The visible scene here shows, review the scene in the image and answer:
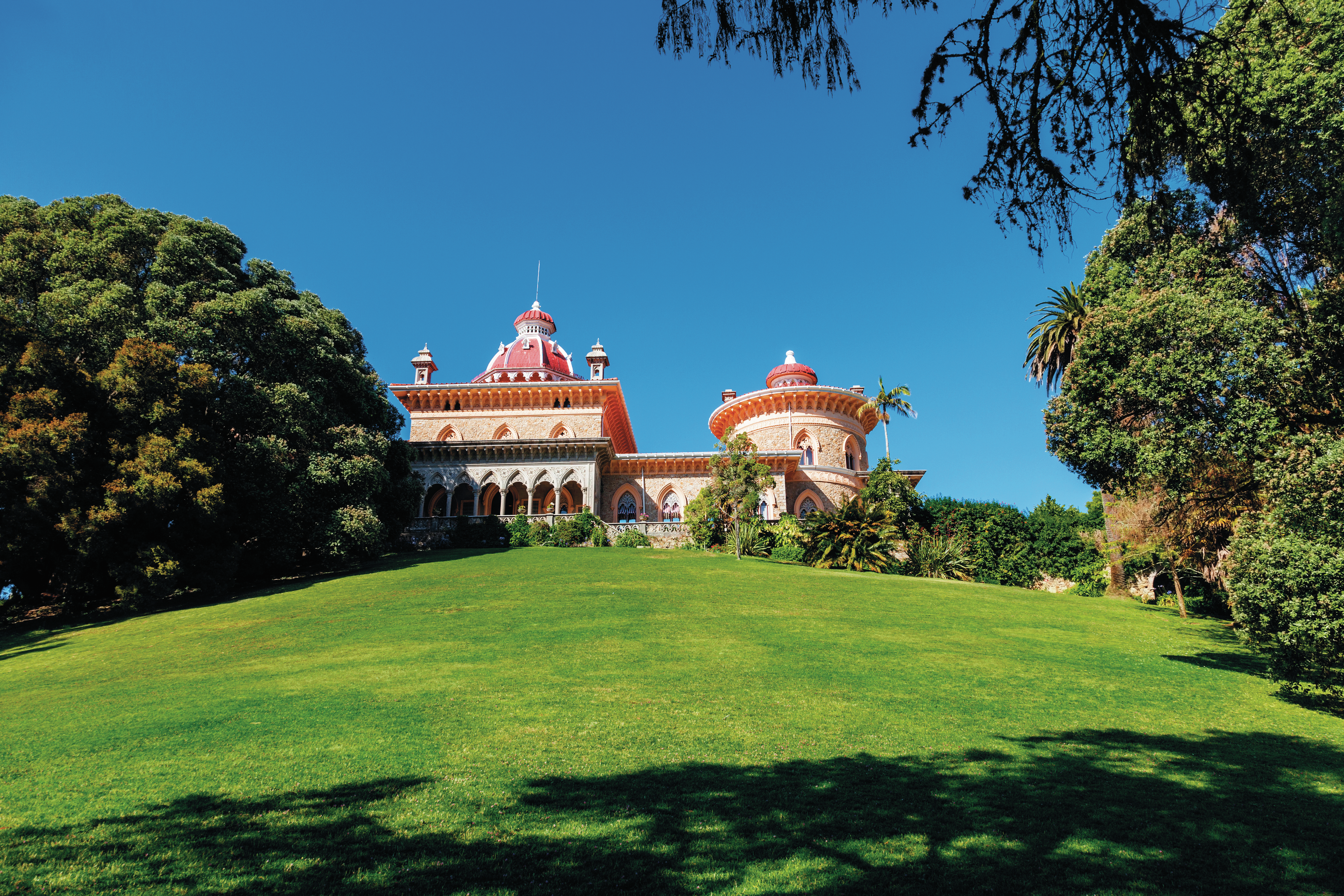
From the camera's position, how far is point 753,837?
505 centimetres

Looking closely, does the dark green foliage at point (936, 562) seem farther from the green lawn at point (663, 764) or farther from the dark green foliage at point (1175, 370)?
the dark green foliage at point (1175, 370)

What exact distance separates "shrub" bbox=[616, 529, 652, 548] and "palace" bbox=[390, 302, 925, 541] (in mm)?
1281

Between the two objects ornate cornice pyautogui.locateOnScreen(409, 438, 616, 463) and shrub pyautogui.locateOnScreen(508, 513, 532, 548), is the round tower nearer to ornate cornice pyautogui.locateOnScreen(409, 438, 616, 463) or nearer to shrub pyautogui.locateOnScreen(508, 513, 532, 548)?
ornate cornice pyautogui.locateOnScreen(409, 438, 616, 463)

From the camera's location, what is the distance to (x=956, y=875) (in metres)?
4.50

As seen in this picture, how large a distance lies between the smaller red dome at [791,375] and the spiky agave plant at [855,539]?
64.3 ft

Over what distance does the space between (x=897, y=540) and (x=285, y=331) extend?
86.9ft

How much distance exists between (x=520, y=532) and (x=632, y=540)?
224 inches

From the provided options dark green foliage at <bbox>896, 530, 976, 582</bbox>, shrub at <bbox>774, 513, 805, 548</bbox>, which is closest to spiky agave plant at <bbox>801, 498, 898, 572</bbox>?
shrub at <bbox>774, 513, 805, 548</bbox>

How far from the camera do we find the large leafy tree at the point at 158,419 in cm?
1972

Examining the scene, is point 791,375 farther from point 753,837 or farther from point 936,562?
→ point 753,837

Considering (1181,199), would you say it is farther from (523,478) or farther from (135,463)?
(523,478)

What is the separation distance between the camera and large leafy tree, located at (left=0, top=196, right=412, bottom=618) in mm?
19719

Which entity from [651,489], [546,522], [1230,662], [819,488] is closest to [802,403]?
[819,488]

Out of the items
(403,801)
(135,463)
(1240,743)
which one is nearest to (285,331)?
(135,463)
